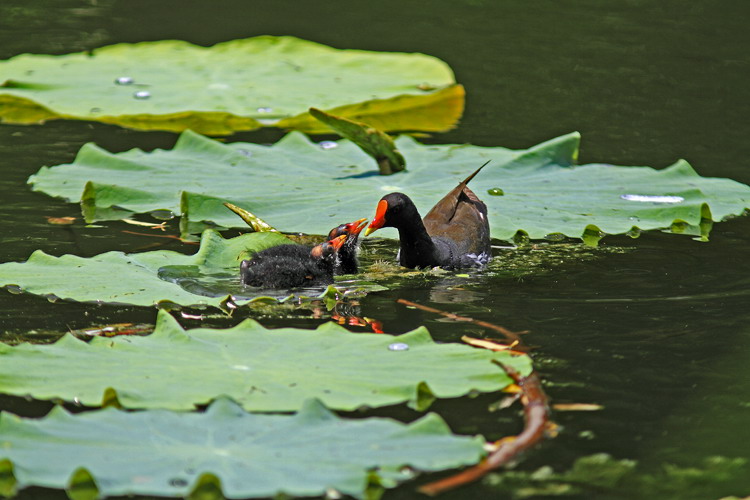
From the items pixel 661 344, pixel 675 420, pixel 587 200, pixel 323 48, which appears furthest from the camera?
pixel 323 48

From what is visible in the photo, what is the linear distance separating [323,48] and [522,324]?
536 centimetres

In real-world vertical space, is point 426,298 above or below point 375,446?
below

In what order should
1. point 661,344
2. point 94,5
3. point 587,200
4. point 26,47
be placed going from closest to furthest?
point 661,344, point 587,200, point 26,47, point 94,5

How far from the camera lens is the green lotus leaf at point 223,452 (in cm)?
279

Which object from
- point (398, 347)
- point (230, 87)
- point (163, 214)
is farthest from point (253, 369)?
point (230, 87)

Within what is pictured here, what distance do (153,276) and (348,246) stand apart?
1059mm

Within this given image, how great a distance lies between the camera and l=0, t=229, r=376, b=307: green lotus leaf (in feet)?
14.9

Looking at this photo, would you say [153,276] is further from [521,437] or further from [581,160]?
[581,160]

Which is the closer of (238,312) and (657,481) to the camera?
(657,481)

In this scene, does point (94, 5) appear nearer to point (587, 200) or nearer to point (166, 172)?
point (166, 172)

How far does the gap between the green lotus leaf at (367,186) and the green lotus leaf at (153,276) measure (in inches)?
21.4

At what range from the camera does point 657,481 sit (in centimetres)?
330

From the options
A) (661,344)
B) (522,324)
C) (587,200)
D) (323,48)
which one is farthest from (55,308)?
(323,48)

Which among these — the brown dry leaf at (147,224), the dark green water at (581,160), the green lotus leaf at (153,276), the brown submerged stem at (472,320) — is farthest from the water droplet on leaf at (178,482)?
the brown dry leaf at (147,224)
